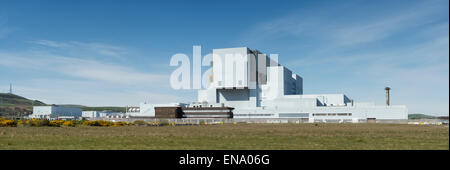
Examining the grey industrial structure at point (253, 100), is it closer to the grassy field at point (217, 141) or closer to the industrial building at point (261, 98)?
the industrial building at point (261, 98)

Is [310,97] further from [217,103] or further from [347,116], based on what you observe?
[217,103]

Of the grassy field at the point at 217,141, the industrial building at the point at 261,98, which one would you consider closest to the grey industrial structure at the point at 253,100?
the industrial building at the point at 261,98

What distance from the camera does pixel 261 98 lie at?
554 ft

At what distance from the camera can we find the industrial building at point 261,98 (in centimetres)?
14800

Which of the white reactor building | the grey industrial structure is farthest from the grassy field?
the grey industrial structure

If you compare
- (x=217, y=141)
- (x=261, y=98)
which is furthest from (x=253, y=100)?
(x=217, y=141)

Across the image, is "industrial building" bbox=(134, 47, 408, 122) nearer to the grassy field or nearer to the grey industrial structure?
the grey industrial structure

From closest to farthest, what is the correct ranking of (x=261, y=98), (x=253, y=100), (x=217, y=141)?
1. (x=217, y=141)
2. (x=253, y=100)
3. (x=261, y=98)

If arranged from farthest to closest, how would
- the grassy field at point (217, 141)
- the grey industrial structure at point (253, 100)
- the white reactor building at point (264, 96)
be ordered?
1. the grey industrial structure at point (253, 100)
2. the white reactor building at point (264, 96)
3. the grassy field at point (217, 141)

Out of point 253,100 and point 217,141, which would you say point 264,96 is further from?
point 217,141
